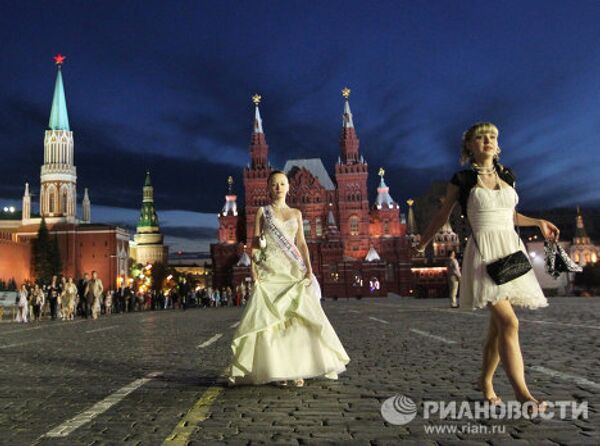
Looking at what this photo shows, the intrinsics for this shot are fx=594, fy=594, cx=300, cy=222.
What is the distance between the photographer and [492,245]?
4.07 m

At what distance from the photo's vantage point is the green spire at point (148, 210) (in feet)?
440

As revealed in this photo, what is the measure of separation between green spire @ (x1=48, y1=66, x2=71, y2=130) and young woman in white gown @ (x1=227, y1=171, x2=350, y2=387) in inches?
3757

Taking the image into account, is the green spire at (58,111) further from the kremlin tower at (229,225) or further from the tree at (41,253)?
the kremlin tower at (229,225)

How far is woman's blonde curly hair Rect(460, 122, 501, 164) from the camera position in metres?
4.25

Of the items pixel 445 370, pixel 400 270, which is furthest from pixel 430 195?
pixel 445 370

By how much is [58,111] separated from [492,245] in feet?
324

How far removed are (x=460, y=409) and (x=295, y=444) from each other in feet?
4.53

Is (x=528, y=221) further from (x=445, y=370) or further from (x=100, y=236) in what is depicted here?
(x=100, y=236)

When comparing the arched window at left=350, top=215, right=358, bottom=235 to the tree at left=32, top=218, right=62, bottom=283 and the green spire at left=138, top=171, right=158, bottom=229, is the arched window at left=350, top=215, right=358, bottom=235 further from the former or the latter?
A: the green spire at left=138, top=171, right=158, bottom=229

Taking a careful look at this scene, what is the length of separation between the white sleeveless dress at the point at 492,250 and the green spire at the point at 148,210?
13483 cm

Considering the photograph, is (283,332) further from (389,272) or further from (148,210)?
(148,210)

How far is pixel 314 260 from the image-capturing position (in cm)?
7925

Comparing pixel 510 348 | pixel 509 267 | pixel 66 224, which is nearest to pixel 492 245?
pixel 509 267

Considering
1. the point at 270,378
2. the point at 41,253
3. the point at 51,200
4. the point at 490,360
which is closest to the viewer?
the point at 490,360
